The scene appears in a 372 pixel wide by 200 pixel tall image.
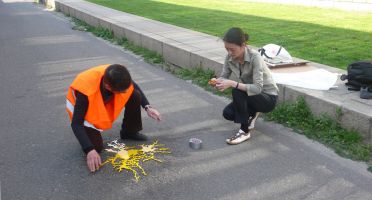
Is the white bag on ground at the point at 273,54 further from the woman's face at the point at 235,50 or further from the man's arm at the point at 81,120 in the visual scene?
the man's arm at the point at 81,120

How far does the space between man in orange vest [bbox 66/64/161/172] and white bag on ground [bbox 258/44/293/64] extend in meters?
2.24

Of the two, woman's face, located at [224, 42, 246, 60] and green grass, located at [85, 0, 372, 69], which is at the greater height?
woman's face, located at [224, 42, 246, 60]

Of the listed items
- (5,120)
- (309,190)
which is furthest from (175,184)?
(5,120)

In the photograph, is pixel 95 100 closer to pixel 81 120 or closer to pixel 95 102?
pixel 95 102

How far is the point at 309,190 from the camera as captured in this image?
10.8 ft

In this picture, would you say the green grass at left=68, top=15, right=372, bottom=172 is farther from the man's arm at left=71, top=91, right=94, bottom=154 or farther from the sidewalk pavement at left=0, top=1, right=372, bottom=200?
the man's arm at left=71, top=91, right=94, bottom=154

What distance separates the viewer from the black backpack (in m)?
4.33

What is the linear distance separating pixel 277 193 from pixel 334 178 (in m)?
0.56

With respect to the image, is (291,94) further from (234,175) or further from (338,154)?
(234,175)

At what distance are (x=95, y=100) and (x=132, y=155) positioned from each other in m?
0.69

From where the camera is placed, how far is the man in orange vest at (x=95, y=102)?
3.30m

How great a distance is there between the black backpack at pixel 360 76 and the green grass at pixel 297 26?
133 centimetres

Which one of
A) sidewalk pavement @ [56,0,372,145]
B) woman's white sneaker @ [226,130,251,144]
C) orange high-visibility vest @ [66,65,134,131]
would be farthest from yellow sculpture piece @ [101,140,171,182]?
sidewalk pavement @ [56,0,372,145]

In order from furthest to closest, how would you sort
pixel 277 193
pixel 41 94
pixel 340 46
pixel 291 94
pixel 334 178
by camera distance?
1. pixel 340 46
2. pixel 41 94
3. pixel 291 94
4. pixel 334 178
5. pixel 277 193
